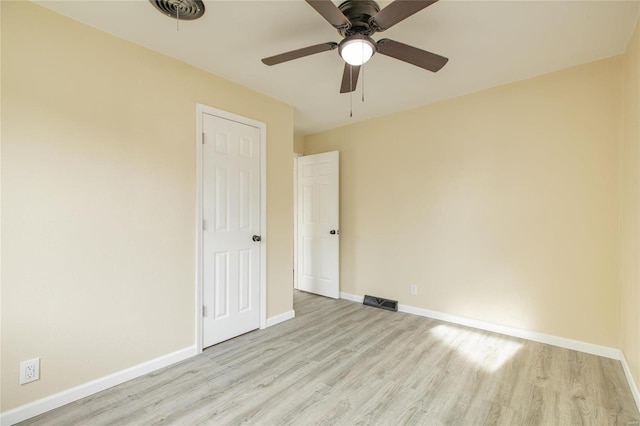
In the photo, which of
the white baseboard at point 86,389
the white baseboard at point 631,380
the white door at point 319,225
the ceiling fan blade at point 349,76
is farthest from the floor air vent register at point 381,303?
the ceiling fan blade at point 349,76

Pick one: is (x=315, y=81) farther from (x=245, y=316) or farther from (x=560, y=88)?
(x=245, y=316)

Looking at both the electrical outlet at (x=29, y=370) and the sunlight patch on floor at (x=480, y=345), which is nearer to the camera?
the electrical outlet at (x=29, y=370)

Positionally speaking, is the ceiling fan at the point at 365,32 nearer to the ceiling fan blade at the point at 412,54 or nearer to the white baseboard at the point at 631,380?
the ceiling fan blade at the point at 412,54

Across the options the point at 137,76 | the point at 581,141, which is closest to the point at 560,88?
the point at 581,141

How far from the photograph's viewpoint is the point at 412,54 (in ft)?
5.81

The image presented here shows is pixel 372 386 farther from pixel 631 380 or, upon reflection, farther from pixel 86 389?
pixel 86 389

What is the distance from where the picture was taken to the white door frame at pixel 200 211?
252cm

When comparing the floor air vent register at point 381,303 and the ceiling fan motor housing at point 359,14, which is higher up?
the ceiling fan motor housing at point 359,14

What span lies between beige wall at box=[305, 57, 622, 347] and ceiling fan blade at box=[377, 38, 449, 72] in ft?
5.05

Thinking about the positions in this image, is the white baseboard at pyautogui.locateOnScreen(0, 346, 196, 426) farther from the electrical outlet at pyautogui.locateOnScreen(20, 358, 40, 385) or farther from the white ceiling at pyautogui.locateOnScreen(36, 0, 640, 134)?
the white ceiling at pyautogui.locateOnScreen(36, 0, 640, 134)

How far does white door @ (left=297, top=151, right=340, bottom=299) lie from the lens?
4.12 m

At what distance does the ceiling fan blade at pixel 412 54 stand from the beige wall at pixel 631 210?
53.8 inches

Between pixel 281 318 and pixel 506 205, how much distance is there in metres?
2.69

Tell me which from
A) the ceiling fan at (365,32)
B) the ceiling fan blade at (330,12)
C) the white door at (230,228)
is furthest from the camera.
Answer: the white door at (230,228)
